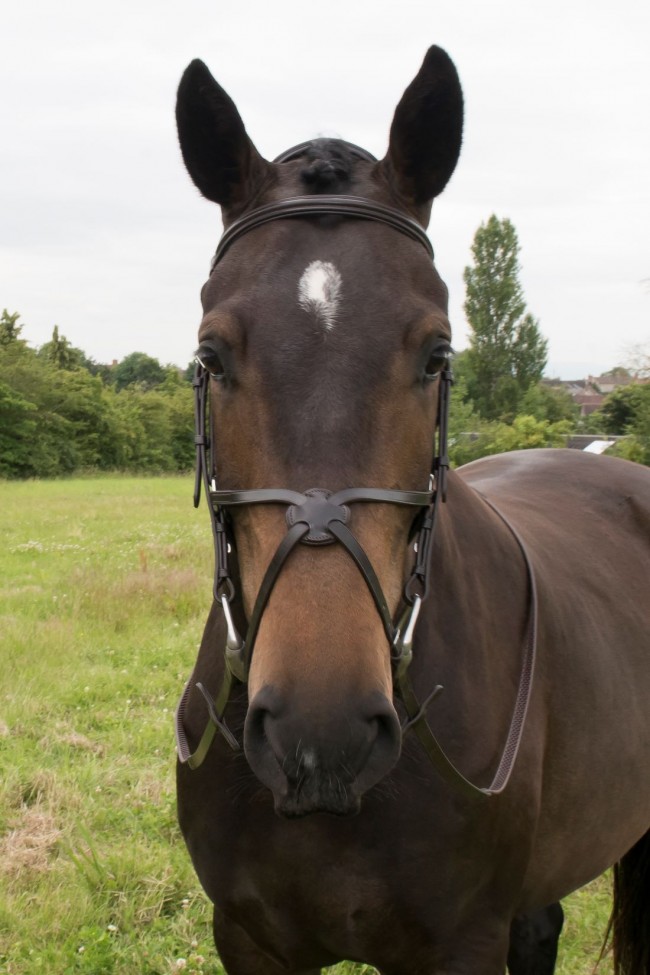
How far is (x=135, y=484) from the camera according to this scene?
3631 cm

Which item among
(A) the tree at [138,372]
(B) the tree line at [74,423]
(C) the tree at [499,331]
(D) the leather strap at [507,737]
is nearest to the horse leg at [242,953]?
(D) the leather strap at [507,737]

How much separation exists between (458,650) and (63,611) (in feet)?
25.1

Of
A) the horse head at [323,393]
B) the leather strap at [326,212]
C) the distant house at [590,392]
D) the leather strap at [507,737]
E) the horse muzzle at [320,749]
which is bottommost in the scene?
the leather strap at [507,737]

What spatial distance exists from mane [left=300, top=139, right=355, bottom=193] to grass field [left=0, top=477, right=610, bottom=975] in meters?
3.16

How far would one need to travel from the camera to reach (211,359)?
75.3 inches

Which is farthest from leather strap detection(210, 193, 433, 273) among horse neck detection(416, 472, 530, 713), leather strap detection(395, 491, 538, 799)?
leather strap detection(395, 491, 538, 799)

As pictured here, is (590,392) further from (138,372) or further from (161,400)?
(161,400)

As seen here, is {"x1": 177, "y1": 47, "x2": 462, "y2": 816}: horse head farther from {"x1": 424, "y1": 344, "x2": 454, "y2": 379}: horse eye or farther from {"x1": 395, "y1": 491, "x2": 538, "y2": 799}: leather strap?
{"x1": 395, "y1": 491, "x2": 538, "y2": 799}: leather strap

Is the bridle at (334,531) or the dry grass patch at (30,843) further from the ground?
the bridle at (334,531)

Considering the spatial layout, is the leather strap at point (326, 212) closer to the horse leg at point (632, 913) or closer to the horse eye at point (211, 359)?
the horse eye at point (211, 359)

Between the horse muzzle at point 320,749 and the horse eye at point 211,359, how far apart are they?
2.53 ft

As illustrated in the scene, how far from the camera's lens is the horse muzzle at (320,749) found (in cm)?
148

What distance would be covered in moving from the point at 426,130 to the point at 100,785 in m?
4.36

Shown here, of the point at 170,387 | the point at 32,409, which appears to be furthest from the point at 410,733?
the point at 170,387
